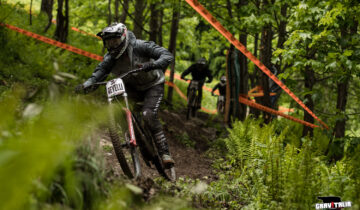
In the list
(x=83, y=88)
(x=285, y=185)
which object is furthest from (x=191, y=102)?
(x=285, y=185)

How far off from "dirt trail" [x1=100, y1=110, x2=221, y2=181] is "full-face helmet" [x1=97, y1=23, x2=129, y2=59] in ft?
5.06

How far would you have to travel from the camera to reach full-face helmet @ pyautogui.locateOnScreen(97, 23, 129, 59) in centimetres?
477

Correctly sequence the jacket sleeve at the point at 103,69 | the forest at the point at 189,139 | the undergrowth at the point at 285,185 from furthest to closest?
the jacket sleeve at the point at 103,69 < the undergrowth at the point at 285,185 < the forest at the point at 189,139

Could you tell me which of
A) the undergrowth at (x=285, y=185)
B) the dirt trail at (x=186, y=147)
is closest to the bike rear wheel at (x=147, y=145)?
the dirt trail at (x=186, y=147)

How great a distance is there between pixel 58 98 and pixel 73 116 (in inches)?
5.7

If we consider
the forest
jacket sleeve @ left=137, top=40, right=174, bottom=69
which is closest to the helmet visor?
jacket sleeve @ left=137, top=40, right=174, bottom=69

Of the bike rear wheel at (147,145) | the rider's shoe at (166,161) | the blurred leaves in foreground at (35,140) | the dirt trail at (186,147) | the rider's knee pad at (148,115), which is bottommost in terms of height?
the dirt trail at (186,147)

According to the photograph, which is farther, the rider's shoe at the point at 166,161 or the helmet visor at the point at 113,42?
the rider's shoe at the point at 166,161

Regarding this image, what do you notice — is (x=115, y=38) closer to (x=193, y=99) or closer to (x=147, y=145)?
(x=147, y=145)

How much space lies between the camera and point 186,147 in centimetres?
945

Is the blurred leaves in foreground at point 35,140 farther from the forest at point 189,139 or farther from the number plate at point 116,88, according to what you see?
the number plate at point 116,88

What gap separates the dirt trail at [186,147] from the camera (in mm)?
6480

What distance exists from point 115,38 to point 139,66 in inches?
18.7

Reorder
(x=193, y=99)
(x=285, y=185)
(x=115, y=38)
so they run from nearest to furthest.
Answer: (x=285, y=185) < (x=115, y=38) < (x=193, y=99)
